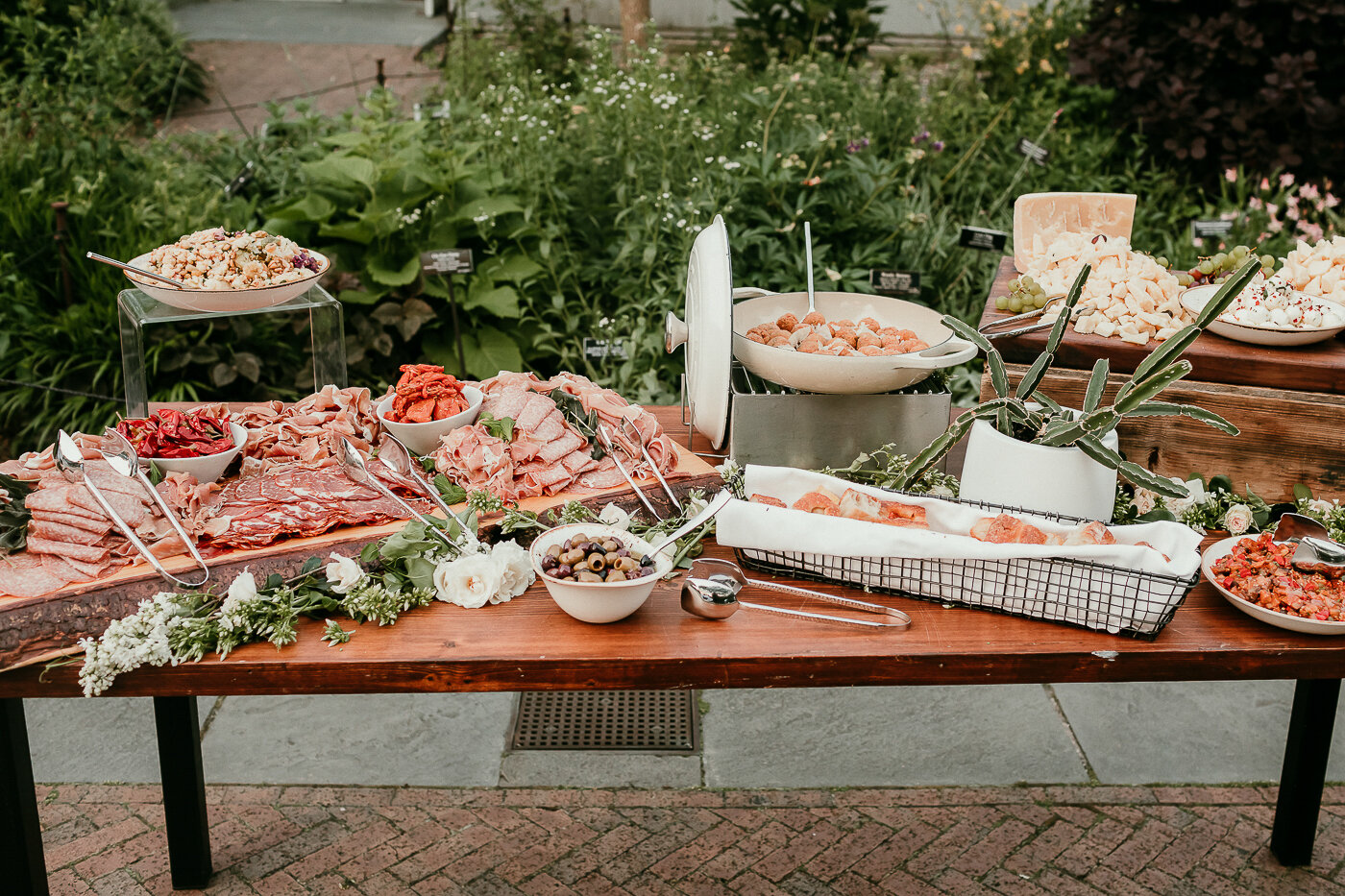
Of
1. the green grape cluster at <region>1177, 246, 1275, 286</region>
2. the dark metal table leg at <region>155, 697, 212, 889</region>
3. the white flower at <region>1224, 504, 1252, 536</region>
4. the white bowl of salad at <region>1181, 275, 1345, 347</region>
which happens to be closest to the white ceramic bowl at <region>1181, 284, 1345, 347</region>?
the white bowl of salad at <region>1181, 275, 1345, 347</region>

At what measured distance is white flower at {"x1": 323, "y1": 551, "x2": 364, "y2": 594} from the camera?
5.89 feet

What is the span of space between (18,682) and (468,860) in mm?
1319

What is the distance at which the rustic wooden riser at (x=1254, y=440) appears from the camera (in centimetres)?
226

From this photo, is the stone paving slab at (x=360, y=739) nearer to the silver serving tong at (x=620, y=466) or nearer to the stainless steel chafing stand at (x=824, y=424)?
the silver serving tong at (x=620, y=466)

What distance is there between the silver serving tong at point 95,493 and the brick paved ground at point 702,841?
1.18 meters

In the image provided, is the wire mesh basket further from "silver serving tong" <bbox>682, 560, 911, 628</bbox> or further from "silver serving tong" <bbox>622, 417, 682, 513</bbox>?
"silver serving tong" <bbox>622, 417, 682, 513</bbox>

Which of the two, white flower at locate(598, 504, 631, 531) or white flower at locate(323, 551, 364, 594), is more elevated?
white flower at locate(598, 504, 631, 531)

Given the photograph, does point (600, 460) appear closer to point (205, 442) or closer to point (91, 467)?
point (205, 442)

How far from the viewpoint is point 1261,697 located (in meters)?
3.39

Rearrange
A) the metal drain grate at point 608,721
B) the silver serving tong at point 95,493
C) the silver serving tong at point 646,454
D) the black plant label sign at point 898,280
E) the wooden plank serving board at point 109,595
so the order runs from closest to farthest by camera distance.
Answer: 1. the wooden plank serving board at point 109,595
2. the silver serving tong at point 95,493
3. the silver serving tong at point 646,454
4. the metal drain grate at point 608,721
5. the black plant label sign at point 898,280

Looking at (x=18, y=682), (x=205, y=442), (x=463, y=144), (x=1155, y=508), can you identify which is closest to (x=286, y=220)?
(x=463, y=144)

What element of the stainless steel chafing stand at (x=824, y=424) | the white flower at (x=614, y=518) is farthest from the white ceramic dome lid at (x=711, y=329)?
the white flower at (x=614, y=518)

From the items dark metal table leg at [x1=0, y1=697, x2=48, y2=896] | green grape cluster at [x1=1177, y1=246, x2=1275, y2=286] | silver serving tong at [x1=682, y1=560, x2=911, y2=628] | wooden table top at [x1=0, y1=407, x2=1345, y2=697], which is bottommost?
dark metal table leg at [x1=0, y1=697, x2=48, y2=896]

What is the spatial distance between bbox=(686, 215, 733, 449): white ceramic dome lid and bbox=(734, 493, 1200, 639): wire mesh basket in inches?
14.4
